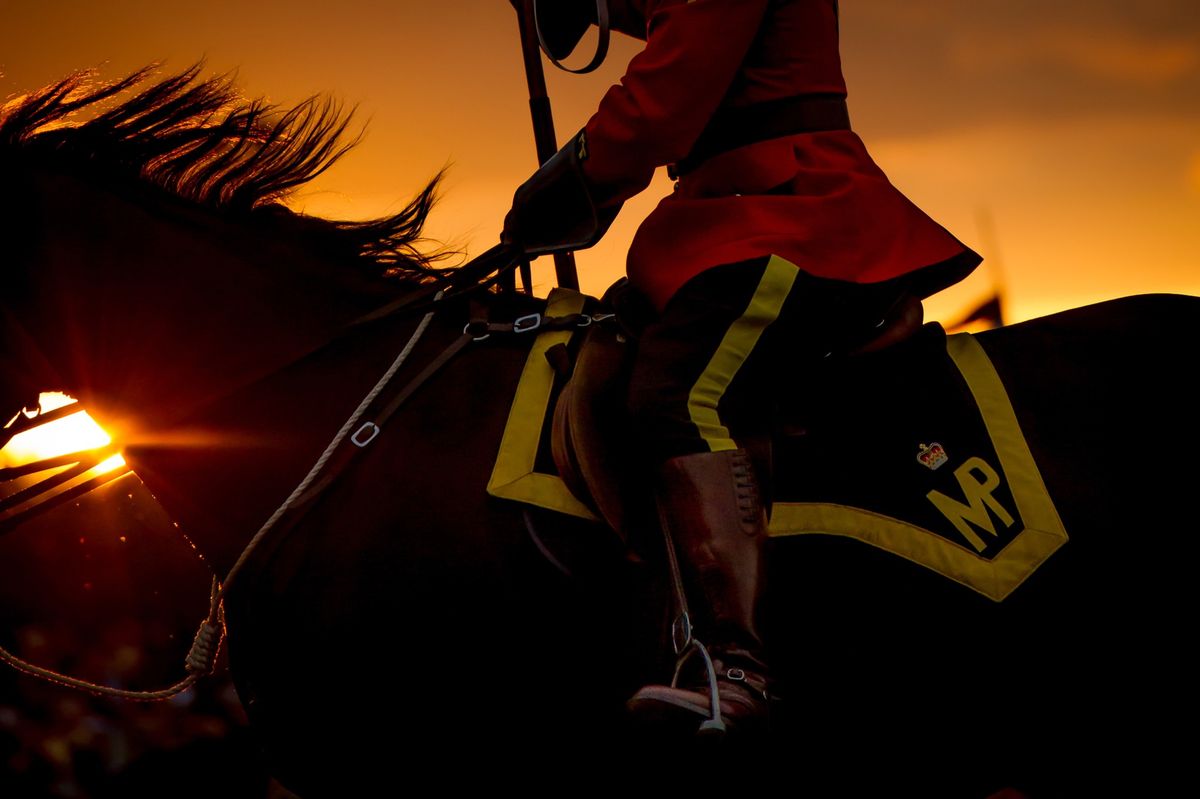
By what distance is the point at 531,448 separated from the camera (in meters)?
2.10

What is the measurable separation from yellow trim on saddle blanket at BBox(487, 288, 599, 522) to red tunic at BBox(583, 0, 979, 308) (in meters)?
0.32

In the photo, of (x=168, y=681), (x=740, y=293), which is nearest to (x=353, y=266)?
(x=740, y=293)

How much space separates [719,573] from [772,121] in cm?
112

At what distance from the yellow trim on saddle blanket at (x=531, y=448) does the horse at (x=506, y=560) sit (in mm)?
40

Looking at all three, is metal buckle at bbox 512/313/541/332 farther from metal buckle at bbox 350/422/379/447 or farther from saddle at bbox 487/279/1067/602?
metal buckle at bbox 350/422/379/447

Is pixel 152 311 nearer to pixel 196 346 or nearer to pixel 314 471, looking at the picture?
pixel 196 346

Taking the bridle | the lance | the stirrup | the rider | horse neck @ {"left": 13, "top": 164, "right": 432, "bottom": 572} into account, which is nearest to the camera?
the stirrup

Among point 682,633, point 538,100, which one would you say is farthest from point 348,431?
point 538,100

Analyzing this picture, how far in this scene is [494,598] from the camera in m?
2.03

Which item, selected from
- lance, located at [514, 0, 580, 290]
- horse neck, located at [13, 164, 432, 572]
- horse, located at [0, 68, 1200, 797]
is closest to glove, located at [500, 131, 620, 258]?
horse, located at [0, 68, 1200, 797]

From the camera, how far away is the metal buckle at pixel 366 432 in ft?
7.11

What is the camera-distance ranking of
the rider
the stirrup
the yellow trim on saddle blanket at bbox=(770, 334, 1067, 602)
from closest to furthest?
1. the stirrup
2. the rider
3. the yellow trim on saddle blanket at bbox=(770, 334, 1067, 602)

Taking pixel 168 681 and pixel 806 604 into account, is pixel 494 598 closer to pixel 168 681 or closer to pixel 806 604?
pixel 806 604

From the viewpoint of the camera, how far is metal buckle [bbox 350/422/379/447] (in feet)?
7.11
